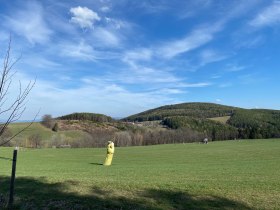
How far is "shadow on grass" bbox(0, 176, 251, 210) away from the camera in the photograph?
1019cm

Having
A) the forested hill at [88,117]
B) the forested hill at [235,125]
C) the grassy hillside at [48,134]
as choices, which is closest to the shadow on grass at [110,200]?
the forested hill at [235,125]

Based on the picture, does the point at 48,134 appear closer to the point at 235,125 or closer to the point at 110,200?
the point at 235,125

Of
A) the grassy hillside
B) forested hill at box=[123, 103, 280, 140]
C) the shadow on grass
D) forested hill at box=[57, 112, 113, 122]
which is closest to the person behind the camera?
the shadow on grass

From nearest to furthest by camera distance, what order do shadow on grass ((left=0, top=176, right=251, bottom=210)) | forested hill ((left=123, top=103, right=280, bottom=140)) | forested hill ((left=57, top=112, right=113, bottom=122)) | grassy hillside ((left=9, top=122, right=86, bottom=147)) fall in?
shadow on grass ((left=0, top=176, right=251, bottom=210)) → forested hill ((left=123, top=103, right=280, bottom=140)) → grassy hillside ((left=9, top=122, right=86, bottom=147)) → forested hill ((left=57, top=112, right=113, bottom=122))

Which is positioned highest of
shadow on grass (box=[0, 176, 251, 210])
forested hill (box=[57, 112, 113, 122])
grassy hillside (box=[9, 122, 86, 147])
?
forested hill (box=[57, 112, 113, 122])

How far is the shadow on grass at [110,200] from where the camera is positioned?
1019cm

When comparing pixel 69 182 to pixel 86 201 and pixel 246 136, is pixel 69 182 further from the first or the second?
pixel 246 136

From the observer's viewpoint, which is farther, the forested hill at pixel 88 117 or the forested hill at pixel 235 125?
the forested hill at pixel 88 117

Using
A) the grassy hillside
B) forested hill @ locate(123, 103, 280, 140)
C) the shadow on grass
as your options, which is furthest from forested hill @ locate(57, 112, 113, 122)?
the shadow on grass

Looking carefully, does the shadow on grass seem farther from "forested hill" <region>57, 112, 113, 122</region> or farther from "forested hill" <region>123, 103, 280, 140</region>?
"forested hill" <region>57, 112, 113, 122</region>

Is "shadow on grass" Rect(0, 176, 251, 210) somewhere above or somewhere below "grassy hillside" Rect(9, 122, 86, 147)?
below

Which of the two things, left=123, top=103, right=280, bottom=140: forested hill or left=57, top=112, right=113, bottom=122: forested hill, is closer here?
left=123, top=103, right=280, bottom=140: forested hill

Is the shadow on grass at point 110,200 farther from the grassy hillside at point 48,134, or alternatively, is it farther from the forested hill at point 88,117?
the forested hill at point 88,117

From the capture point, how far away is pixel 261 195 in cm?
1103
